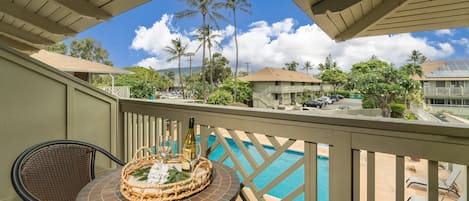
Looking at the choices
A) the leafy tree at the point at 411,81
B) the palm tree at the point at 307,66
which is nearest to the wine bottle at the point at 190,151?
the leafy tree at the point at 411,81

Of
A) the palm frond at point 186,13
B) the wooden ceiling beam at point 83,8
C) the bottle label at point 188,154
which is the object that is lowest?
the bottle label at point 188,154

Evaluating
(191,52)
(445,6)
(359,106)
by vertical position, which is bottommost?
(359,106)

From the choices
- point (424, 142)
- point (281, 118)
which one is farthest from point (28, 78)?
point (424, 142)

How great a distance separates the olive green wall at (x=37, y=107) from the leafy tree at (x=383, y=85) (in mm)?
17955

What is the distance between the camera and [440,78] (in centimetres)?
1233

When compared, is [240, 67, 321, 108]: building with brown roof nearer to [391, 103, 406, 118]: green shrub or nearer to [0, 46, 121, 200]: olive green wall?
[391, 103, 406, 118]: green shrub

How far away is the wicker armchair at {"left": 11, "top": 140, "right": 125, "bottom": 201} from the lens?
3.33ft

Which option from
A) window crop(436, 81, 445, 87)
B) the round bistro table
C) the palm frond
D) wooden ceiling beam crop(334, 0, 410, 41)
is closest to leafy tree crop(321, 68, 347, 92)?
window crop(436, 81, 445, 87)

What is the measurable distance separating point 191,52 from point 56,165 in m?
22.0

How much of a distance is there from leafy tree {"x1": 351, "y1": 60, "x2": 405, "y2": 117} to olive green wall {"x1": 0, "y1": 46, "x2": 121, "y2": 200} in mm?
17955

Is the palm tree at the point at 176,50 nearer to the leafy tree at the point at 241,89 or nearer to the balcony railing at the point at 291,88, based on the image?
the leafy tree at the point at 241,89

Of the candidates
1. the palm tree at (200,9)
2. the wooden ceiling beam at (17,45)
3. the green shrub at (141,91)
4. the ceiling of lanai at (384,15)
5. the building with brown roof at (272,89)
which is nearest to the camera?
the ceiling of lanai at (384,15)

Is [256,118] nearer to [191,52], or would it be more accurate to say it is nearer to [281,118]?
[281,118]

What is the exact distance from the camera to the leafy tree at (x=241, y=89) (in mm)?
19750
